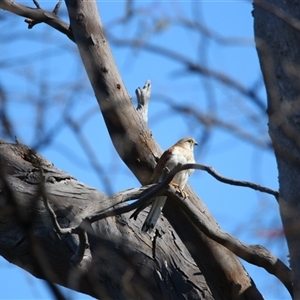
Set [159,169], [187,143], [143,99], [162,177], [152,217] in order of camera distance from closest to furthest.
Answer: [162,177]
[159,169]
[152,217]
[143,99]
[187,143]

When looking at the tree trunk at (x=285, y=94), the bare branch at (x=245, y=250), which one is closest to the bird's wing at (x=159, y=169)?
the bare branch at (x=245, y=250)

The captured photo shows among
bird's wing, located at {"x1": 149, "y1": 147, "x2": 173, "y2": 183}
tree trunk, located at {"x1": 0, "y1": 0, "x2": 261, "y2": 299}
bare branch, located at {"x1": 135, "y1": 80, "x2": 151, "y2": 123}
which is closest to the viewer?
tree trunk, located at {"x1": 0, "y1": 0, "x2": 261, "y2": 299}


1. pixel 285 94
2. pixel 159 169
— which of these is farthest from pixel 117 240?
pixel 285 94

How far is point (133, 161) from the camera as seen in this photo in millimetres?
4473

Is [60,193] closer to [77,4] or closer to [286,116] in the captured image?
[77,4]

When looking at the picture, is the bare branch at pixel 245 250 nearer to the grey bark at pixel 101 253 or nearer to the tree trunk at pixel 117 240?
the tree trunk at pixel 117 240

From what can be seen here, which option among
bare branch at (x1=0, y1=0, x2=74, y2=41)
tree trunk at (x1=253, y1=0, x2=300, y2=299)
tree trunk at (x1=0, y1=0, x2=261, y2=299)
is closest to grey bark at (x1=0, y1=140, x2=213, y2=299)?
tree trunk at (x1=0, y1=0, x2=261, y2=299)

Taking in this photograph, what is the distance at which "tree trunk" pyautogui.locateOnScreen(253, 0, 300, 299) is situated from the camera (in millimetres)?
2893

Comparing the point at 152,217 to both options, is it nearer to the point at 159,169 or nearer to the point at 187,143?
the point at 159,169

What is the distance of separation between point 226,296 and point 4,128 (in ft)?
8.82

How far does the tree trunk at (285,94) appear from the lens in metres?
2.89

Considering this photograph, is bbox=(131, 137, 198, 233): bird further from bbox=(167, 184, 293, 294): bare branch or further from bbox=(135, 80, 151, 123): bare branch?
bbox=(167, 184, 293, 294): bare branch

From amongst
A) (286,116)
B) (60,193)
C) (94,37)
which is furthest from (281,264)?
(94,37)

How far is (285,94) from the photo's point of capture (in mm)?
2934
